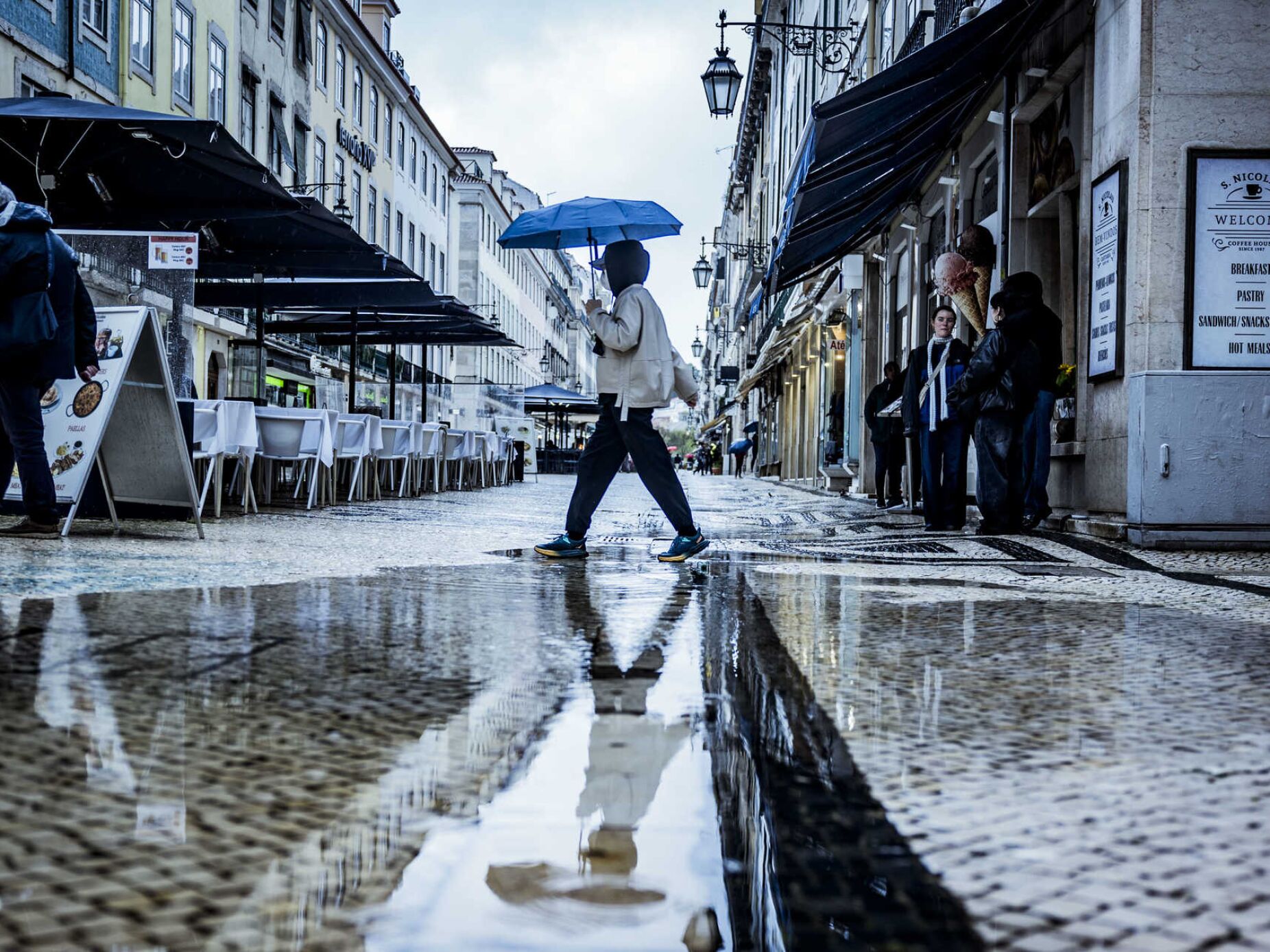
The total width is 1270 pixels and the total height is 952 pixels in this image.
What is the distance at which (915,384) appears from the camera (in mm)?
10500

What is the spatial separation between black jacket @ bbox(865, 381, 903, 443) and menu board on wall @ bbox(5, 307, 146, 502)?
28.5ft

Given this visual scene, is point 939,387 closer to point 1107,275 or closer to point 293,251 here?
point 1107,275

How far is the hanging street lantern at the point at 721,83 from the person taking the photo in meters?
19.3

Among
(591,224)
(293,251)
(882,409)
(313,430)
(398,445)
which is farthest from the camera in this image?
(398,445)

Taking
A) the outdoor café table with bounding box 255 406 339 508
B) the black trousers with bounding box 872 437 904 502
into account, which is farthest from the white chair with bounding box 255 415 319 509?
the black trousers with bounding box 872 437 904 502

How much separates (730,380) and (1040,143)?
51.7m

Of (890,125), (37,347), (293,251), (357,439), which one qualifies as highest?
(890,125)

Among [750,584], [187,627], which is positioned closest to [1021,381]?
[750,584]

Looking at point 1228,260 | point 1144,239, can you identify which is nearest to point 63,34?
point 1144,239

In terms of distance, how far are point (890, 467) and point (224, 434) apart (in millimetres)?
7432

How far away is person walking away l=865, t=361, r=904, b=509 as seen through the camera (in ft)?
47.4

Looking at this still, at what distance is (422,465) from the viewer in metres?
17.7

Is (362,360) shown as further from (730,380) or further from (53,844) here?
(53,844)

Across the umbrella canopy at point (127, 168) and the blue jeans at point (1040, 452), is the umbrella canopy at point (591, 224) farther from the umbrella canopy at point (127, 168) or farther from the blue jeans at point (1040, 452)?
the blue jeans at point (1040, 452)
